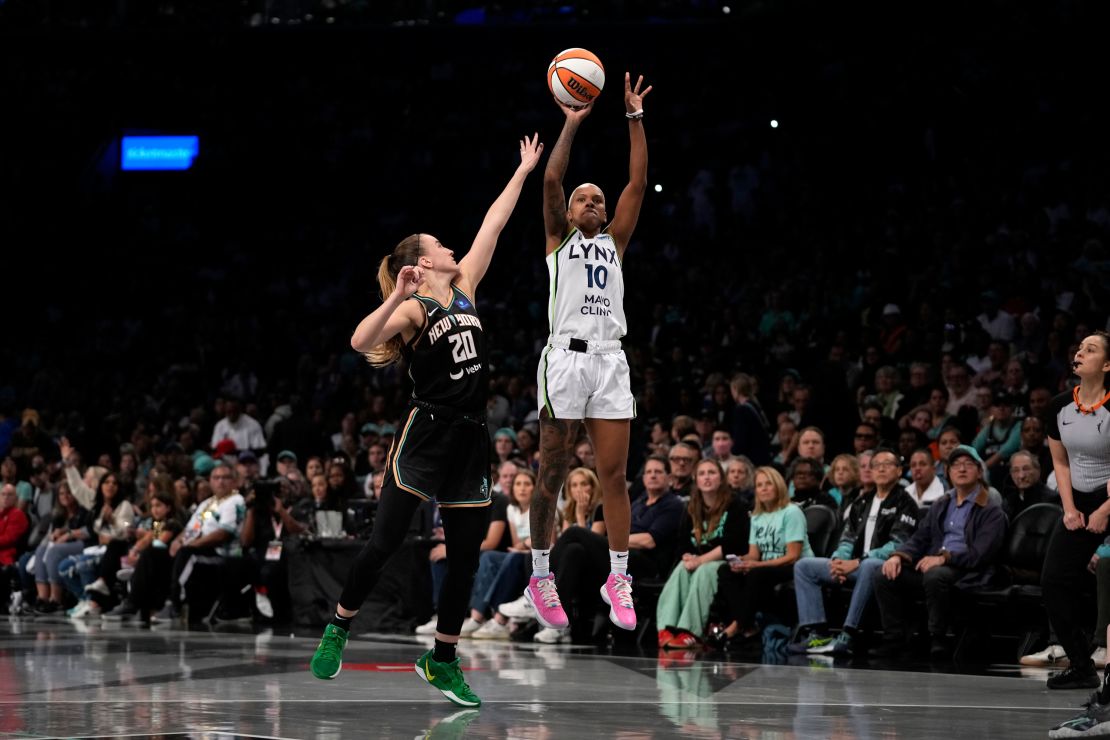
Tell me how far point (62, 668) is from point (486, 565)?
13.1 ft

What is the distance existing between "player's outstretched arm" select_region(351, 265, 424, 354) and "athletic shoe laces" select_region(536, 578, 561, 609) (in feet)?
5.39

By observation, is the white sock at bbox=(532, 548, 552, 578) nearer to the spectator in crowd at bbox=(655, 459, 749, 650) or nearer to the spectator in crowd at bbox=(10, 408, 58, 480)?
the spectator in crowd at bbox=(655, 459, 749, 650)

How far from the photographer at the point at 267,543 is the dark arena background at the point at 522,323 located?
1.6 inches

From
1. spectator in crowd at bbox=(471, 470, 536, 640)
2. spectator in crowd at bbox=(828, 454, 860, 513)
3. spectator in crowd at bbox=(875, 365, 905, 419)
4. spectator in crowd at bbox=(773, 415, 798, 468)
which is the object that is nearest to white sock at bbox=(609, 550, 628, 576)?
spectator in crowd at bbox=(828, 454, 860, 513)

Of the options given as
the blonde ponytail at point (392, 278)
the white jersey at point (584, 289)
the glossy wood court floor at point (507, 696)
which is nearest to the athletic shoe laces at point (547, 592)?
the glossy wood court floor at point (507, 696)

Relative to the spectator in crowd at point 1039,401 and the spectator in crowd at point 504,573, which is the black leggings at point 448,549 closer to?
the spectator in crowd at point 504,573

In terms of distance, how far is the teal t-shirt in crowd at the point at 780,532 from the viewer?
1074cm

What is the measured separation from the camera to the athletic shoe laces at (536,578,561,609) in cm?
731

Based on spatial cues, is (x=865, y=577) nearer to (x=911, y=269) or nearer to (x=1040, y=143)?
(x=911, y=269)

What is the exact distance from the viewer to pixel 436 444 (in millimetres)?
6598

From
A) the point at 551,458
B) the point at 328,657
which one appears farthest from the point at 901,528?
the point at 328,657

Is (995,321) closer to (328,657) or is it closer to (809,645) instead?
(809,645)

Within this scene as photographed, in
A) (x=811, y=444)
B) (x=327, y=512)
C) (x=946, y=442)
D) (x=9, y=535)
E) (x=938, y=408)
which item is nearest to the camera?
(x=946, y=442)

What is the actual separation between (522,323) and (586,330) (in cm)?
1225
